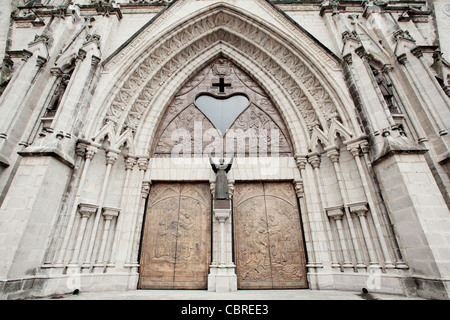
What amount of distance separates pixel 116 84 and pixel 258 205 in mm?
5506

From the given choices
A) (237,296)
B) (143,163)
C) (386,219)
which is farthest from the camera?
(143,163)

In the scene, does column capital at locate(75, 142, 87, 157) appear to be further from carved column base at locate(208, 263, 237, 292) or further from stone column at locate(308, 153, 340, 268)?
stone column at locate(308, 153, 340, 268)

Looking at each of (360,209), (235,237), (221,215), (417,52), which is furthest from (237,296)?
(417,52)

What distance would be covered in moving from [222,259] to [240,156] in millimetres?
2960

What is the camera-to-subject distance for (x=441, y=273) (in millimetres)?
3475

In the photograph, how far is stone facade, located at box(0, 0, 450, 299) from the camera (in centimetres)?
414

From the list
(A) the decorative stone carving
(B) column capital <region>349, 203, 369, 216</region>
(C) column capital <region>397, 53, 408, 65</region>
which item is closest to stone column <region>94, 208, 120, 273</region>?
(A) the decorative stone carving

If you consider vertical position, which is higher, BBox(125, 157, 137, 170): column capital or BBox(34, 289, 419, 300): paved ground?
BBox(125, 157, 137, 170): column capital

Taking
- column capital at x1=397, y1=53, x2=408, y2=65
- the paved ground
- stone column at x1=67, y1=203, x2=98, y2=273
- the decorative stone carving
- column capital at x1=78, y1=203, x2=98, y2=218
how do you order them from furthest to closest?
the decorative stone carving
column capital at x1=397, y1=53, x2=408, y2=65
column capital at x1=78, y1=203, x2=98, y2=218
stone column at x1=67, y1=203, x2=98, y2=273
the paved ground

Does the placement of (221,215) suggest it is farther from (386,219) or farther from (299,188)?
(386,219)

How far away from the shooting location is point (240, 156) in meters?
6.54

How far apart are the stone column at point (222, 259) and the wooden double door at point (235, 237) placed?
40 cm

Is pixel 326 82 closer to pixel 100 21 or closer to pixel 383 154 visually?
pixel 383 154
